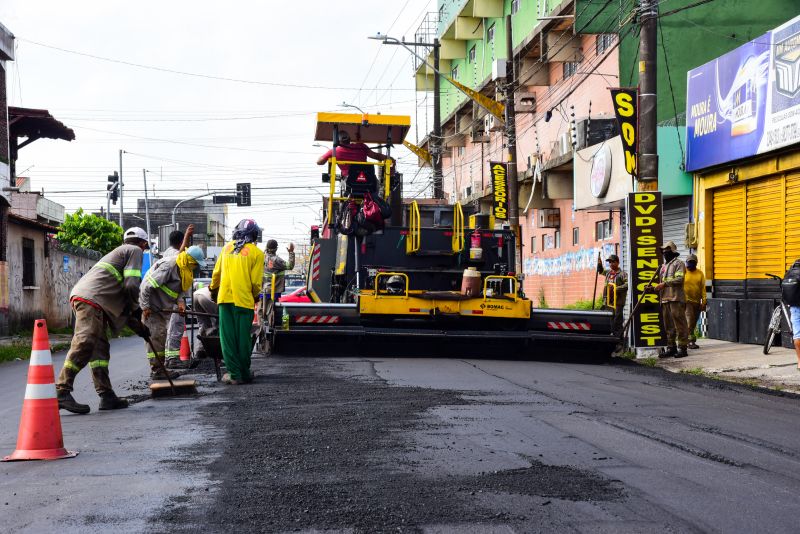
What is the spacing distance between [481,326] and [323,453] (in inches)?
341

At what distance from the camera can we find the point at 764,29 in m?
23.3

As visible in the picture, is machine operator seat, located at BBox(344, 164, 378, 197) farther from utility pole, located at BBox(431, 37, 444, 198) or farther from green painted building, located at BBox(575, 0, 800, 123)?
utility pole, located at BBox(431, 37, 444, 198)

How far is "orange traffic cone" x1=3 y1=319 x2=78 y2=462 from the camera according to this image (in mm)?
6301

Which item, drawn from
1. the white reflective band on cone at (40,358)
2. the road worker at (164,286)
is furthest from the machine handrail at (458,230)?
the white reflective band on cone at (40,358)

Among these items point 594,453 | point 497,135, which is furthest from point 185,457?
point 497,135

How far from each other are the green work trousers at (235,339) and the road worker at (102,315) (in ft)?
4.39

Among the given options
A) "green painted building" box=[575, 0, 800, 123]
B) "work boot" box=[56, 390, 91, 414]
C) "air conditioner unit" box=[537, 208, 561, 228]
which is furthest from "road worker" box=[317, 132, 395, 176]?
"air conditioner unit" box=[537, 208, 561, 228]

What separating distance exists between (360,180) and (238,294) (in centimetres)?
517

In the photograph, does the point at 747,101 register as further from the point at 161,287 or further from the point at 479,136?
the point at 479,136

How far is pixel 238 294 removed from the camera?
10453mm

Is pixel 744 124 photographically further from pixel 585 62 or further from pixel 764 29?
pixel 585 62

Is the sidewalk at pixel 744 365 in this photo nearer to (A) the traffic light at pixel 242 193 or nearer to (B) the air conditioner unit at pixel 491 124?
(B) the air conditioner unit at pixel 491 124

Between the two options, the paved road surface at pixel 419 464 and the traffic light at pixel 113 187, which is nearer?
the paved road surface at pixel 419 464

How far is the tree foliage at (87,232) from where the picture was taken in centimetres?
4681
